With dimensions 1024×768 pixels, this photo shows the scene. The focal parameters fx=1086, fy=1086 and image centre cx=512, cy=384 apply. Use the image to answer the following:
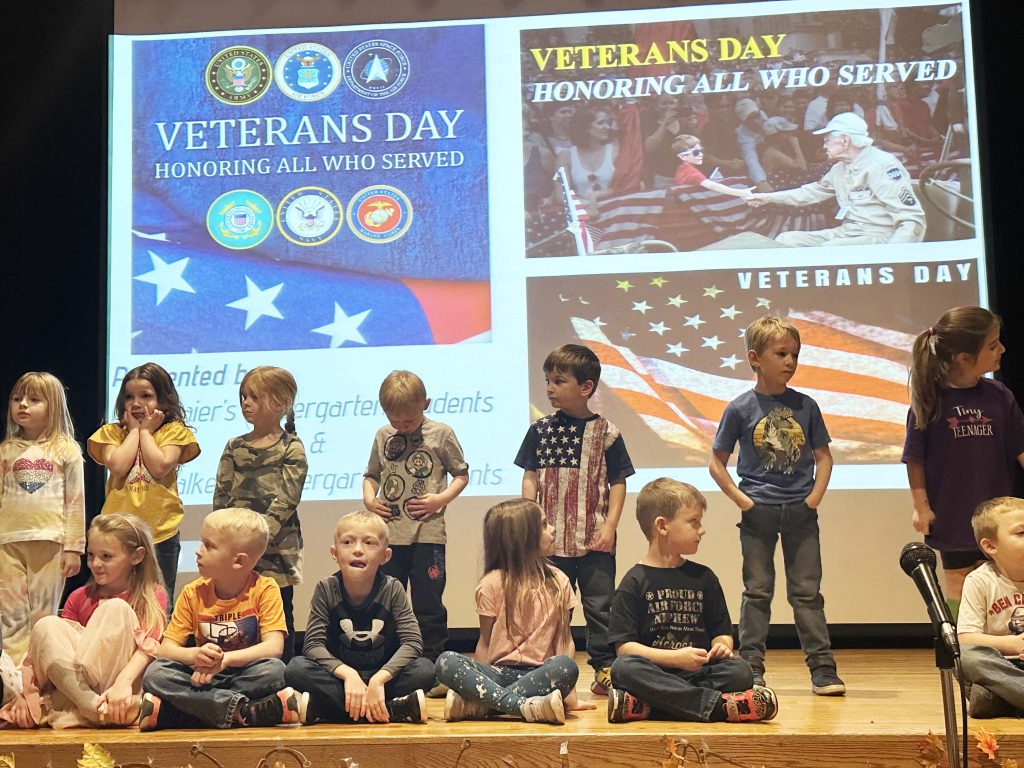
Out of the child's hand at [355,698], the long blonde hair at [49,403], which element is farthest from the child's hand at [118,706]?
the long blonde hair at [49,403]

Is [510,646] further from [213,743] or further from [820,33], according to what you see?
[820,33]

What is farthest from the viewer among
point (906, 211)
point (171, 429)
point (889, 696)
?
point (906, 211)

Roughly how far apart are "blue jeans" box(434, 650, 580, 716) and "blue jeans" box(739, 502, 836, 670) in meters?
0.82

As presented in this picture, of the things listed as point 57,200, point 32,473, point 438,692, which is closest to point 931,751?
point 438,692

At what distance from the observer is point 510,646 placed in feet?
10.8

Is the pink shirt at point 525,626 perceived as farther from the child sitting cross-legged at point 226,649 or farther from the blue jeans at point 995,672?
the blue jeans at point 995,672

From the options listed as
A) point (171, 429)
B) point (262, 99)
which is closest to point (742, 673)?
point (171, 429)

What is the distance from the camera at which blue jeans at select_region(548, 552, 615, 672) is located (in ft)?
12.5

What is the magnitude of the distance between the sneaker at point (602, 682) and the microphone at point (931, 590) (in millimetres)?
1840

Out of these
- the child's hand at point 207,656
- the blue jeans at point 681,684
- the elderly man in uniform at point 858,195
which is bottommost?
the blue jeans at point 681,684

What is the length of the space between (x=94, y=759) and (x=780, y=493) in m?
2.28

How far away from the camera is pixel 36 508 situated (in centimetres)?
401

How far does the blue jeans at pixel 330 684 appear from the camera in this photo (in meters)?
3.12

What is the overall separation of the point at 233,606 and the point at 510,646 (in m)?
0.83
